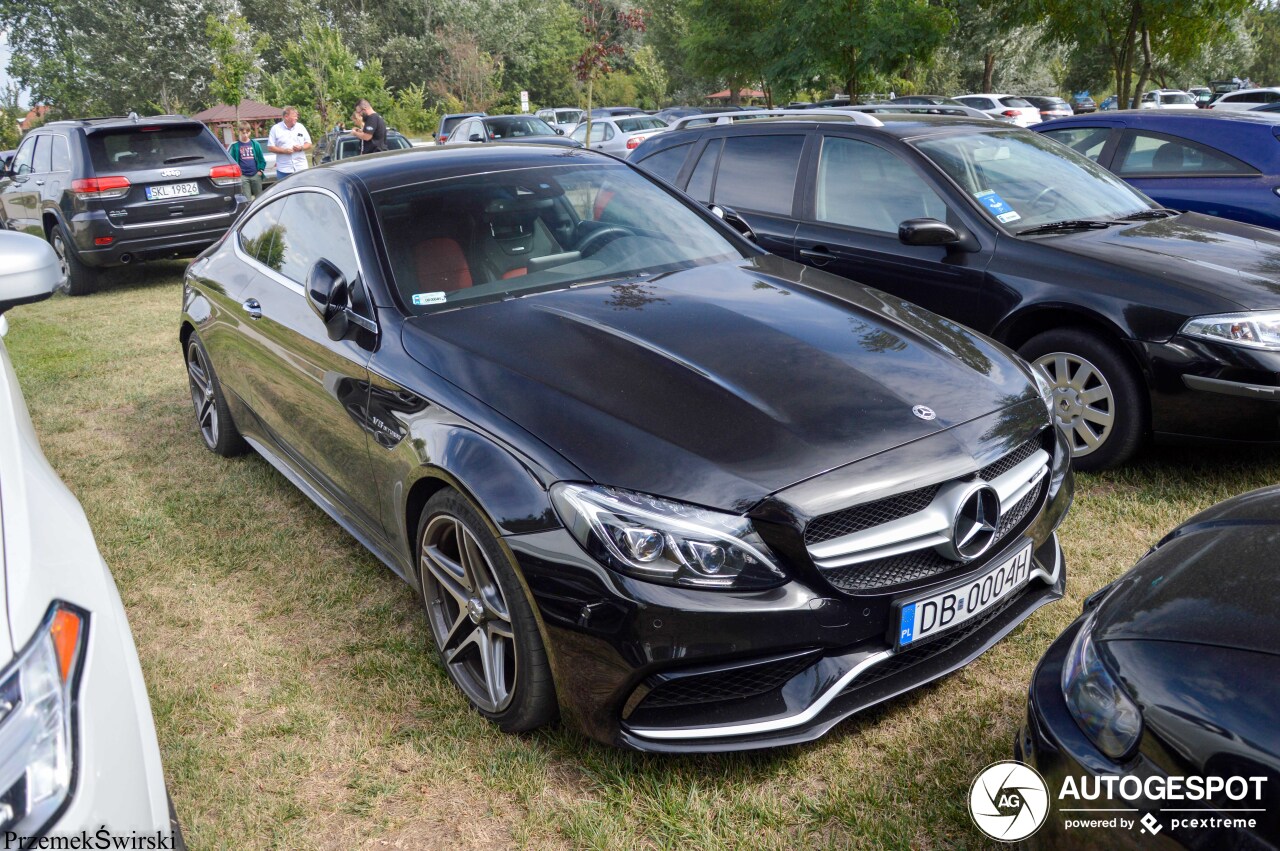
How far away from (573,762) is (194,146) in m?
10.1

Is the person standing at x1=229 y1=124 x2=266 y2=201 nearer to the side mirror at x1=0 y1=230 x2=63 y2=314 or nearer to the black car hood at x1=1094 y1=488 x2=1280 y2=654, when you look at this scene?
the side mirror at x1=0 y1=230 x2=63 y2=314

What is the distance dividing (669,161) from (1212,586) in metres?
4.98

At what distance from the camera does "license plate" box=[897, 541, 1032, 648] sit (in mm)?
2424

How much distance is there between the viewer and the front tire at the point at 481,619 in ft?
8.38

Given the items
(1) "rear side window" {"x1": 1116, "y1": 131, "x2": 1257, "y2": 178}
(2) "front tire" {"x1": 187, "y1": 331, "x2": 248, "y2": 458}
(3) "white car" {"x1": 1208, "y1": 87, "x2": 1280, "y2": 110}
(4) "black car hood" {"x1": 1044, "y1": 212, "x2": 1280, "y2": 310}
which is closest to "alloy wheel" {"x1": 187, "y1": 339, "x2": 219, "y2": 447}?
(2) "front tire" {"x1": 187, "y1": 331, "x2": 248, "y2": 458}

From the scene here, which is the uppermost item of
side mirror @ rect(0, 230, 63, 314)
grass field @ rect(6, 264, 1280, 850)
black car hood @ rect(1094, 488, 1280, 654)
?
side mirror @ rect(0, 230, 63, 314)

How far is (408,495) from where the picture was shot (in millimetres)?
2973

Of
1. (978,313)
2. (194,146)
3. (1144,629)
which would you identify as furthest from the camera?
(194,146)

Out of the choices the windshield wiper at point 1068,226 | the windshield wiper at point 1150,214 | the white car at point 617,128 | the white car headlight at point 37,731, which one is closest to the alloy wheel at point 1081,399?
the windshield wiper at point 1068,226

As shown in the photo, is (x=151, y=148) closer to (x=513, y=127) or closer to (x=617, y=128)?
(x=513, y=127)

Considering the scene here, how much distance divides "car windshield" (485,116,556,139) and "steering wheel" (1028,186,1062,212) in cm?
1853

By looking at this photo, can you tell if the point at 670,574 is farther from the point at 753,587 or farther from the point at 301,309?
the point at 301,309

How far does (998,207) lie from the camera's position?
4754mm

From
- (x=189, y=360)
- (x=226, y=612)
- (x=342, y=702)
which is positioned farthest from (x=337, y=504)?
(x=189, y=360)
